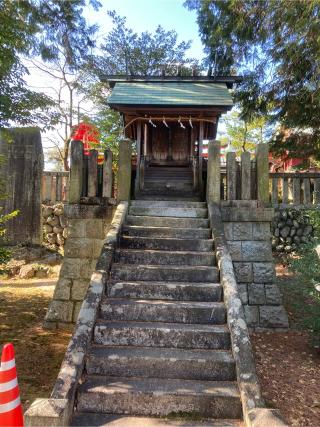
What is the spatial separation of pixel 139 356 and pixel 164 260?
66.8 inches

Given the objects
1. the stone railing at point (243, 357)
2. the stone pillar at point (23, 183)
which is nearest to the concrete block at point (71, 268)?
the stone railing at point (243, 357)

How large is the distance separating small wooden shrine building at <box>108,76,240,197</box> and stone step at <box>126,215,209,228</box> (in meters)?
2.75

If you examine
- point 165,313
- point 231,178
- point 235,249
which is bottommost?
point 165,313

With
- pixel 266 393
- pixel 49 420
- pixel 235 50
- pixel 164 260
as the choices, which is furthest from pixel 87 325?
pixel 235 50

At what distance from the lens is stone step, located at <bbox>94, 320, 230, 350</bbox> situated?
367 cm

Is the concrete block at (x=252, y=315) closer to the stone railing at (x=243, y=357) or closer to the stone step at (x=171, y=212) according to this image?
the stone railing at (x=243, y=357)

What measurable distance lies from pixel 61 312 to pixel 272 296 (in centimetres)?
365

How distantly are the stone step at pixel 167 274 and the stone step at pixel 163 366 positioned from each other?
1.25m

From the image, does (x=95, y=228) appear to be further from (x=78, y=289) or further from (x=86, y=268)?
(x=78, y=289)

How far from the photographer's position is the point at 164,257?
16.1 feet

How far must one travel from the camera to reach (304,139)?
950 cm

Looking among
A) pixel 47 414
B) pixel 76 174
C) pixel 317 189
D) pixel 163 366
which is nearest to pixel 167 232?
pixel 76 174

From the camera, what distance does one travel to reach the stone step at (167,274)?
457cm

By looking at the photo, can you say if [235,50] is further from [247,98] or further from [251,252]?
[251,252]
